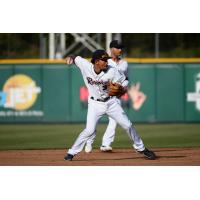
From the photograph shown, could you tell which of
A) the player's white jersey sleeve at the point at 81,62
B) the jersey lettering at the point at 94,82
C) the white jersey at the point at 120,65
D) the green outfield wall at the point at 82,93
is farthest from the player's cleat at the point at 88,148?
the green outfield wall at the point at 82,93

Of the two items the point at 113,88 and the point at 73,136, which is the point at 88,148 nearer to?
the point at 113,88

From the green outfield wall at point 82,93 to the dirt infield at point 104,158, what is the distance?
6.08 metres

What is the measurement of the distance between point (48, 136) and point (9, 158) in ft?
12.6

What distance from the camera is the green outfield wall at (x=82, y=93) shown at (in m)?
17.8

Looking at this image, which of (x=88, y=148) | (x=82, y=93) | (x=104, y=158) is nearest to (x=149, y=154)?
(x=104, y=158)

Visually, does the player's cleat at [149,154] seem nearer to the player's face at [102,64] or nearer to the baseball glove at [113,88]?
the baseball glove at [113,88]

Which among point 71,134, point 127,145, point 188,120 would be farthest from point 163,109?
point 127,145

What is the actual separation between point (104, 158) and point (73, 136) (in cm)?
394

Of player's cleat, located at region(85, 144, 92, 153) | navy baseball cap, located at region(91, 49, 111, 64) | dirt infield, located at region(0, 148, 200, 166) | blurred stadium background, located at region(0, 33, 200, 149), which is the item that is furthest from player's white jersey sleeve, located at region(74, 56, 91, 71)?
blurred stadium background, located at region(0, 33, 200, 149)

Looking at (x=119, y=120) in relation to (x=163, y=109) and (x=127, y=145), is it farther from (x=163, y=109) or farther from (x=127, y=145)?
(x=163, y=109)

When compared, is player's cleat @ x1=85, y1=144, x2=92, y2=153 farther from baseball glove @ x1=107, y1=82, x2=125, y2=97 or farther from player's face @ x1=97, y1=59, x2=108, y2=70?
player's face @ x1=97, y1=59, x2=108, y2=70

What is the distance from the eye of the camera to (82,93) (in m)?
17.9

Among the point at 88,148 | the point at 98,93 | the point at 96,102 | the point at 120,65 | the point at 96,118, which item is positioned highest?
the point at 120,65

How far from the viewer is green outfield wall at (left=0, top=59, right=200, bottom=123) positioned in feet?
58.2
